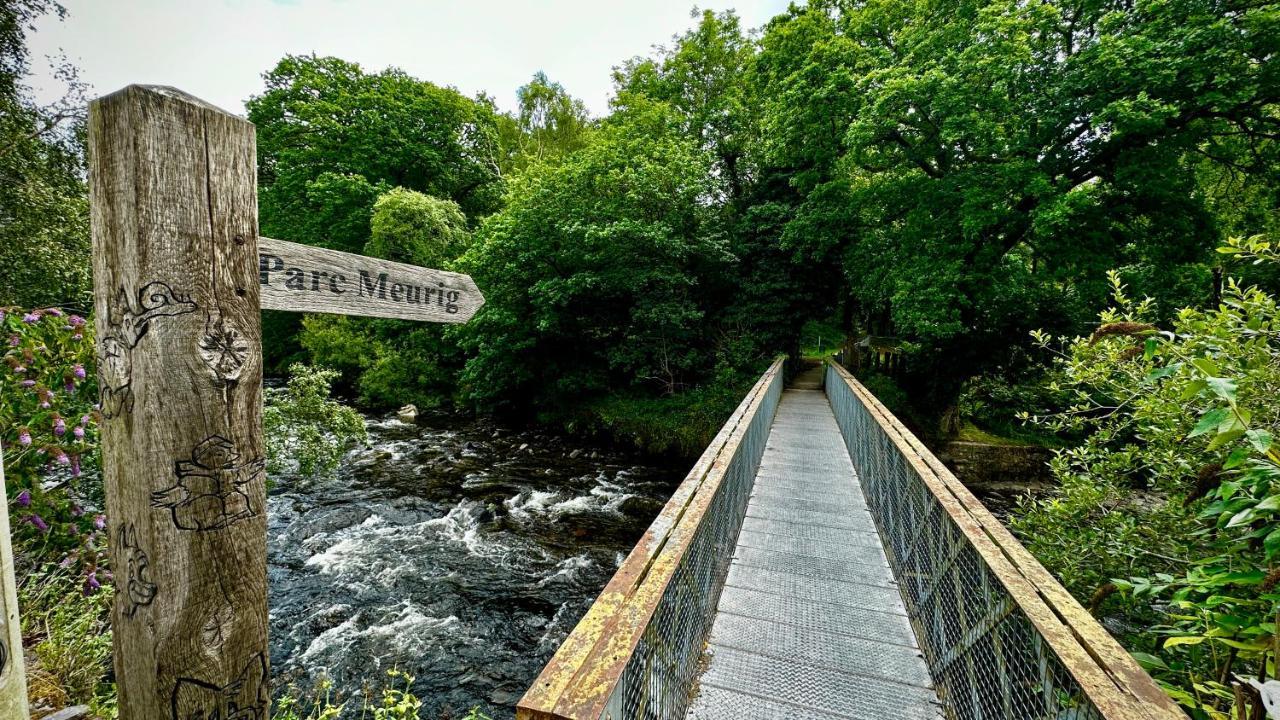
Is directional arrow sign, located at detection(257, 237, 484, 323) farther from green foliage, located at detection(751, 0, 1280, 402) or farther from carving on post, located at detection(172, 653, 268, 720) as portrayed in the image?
green foliage, located at detection(751, 0, 1280, 402)

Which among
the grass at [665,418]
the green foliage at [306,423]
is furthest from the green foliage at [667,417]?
the green foliage at [306,423]

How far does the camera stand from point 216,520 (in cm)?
109

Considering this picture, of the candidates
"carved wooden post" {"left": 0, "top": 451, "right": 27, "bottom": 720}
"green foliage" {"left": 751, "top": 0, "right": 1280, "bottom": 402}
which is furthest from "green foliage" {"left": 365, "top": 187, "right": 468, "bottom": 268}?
"carved wooden post" {"left": 0, "top": 451, "right": 27, "bottom": 720}

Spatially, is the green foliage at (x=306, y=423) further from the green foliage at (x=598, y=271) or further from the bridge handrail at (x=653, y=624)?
the bridge handrail at (x=653, y=624)

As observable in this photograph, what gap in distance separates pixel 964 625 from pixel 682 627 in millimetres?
1300

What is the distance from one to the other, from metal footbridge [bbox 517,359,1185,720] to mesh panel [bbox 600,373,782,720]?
1 cm

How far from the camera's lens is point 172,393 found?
104cm

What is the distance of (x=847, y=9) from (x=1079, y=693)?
16.7 metres

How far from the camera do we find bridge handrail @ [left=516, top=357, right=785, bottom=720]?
3.79ft

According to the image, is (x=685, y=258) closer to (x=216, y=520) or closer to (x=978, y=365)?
(x=978, y=365)

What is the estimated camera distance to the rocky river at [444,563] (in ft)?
16.6

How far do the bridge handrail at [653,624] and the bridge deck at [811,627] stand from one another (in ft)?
0.53

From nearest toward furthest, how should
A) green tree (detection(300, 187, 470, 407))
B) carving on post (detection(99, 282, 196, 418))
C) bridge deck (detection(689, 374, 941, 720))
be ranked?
carving on post (detection(99, 282, 196, 418)) < bridge deck (detection(689, 374, 941, 720)) < green tree (detection(300, 187, 470, 407))

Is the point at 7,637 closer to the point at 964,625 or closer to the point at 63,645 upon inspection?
the point at 964,625
